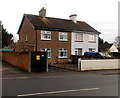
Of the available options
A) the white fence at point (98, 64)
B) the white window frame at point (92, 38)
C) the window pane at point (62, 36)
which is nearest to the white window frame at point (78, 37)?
the white window frame at point (92, 38)

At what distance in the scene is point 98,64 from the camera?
18.2 metres

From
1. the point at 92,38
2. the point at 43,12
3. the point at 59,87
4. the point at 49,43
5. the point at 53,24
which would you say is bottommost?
the point at 59,87

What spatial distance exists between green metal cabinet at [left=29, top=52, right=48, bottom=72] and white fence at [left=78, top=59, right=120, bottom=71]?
3.68m

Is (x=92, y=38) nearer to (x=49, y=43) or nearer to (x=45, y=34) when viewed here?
(x=49, y=43)

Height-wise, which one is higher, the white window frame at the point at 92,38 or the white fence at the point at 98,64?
the white window frame at the point at 92,38

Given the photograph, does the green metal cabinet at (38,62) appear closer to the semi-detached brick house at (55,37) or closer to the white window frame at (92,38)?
the semi-detached brick house at (55,37)

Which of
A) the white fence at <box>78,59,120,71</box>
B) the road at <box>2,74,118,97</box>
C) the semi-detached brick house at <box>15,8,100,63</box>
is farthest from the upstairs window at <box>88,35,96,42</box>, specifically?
the road at <box>2,74,118,97</box>

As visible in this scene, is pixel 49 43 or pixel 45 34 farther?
pixel 49 43

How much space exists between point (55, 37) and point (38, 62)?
39.3 feet

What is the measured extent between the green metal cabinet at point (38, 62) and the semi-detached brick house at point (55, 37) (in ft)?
32.4

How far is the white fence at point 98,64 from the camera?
680 inches

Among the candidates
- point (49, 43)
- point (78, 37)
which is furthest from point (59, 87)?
point (78, 37)

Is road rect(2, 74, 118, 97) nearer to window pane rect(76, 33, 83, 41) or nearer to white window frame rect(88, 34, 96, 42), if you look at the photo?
window pane rect(76, 33, 83, 41)

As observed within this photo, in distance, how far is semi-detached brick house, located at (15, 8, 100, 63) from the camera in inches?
1035
